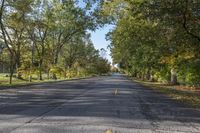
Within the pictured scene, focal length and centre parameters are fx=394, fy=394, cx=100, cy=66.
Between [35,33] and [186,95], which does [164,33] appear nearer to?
[186,95]

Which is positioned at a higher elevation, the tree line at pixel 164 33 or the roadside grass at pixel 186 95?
the tree line at pixel 164 33

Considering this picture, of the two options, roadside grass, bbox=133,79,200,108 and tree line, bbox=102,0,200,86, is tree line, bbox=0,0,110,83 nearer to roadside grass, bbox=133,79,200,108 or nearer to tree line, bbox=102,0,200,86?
tree line, bbox=102,0,200,86

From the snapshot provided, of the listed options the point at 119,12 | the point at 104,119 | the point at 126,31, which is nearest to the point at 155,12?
the point at 104,119

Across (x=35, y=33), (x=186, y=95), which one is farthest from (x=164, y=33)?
(x=35, y=33)

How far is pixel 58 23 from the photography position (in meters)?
68.1

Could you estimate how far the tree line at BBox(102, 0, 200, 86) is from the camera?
22844mm

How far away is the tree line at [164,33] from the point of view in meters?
22.8

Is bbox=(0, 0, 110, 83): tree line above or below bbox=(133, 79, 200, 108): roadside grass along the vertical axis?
above

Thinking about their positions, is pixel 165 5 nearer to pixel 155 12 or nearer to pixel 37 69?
pixel 155 12

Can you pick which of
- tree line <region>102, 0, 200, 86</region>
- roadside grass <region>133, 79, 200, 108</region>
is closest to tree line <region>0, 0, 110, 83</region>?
tree line <region>102, 0, 200, 86</region>

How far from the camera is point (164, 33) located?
100 feet

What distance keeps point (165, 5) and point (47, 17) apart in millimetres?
43418

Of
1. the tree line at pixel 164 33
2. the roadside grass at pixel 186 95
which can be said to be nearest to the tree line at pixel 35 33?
the tree line at pixel 164 33

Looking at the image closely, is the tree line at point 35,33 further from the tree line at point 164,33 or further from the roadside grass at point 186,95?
the roadside grass at point 186,95
